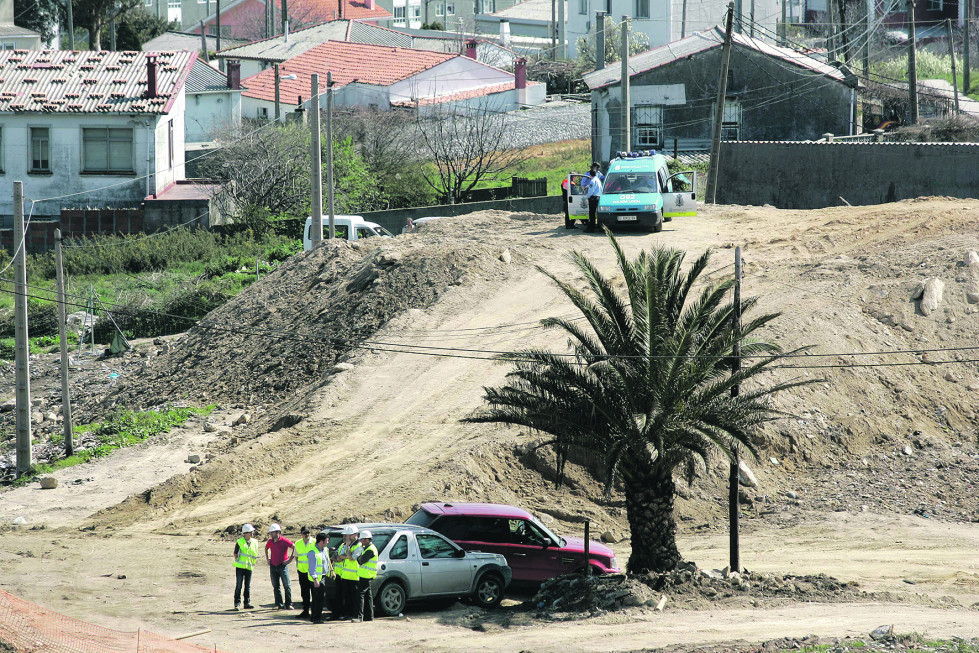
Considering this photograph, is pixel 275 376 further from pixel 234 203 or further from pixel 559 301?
pixel 234 203

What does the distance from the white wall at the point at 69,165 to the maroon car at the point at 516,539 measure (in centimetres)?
3676

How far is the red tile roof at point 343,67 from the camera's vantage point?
65.5m

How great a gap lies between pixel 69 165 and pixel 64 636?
41016 millimetres

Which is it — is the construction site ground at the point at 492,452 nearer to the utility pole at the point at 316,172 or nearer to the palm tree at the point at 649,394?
the utility pole at the point at 316,172

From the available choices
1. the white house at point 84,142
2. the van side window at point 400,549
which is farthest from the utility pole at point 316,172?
the van side window at point 400,549

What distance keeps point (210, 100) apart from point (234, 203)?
672 inches

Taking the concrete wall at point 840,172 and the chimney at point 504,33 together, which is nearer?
the concrete wall at point 840,172

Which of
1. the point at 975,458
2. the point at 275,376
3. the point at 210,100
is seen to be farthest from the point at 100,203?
the point at 975,458

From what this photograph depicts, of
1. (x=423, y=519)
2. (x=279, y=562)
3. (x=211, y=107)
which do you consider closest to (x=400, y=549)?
(x=423, y=519)

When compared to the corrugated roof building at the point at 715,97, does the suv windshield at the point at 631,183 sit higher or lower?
lower

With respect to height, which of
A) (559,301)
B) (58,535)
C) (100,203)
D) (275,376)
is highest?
(100,203)

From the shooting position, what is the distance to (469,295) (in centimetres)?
2917

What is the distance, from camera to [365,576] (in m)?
14.9

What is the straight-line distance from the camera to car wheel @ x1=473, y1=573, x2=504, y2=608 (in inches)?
631
